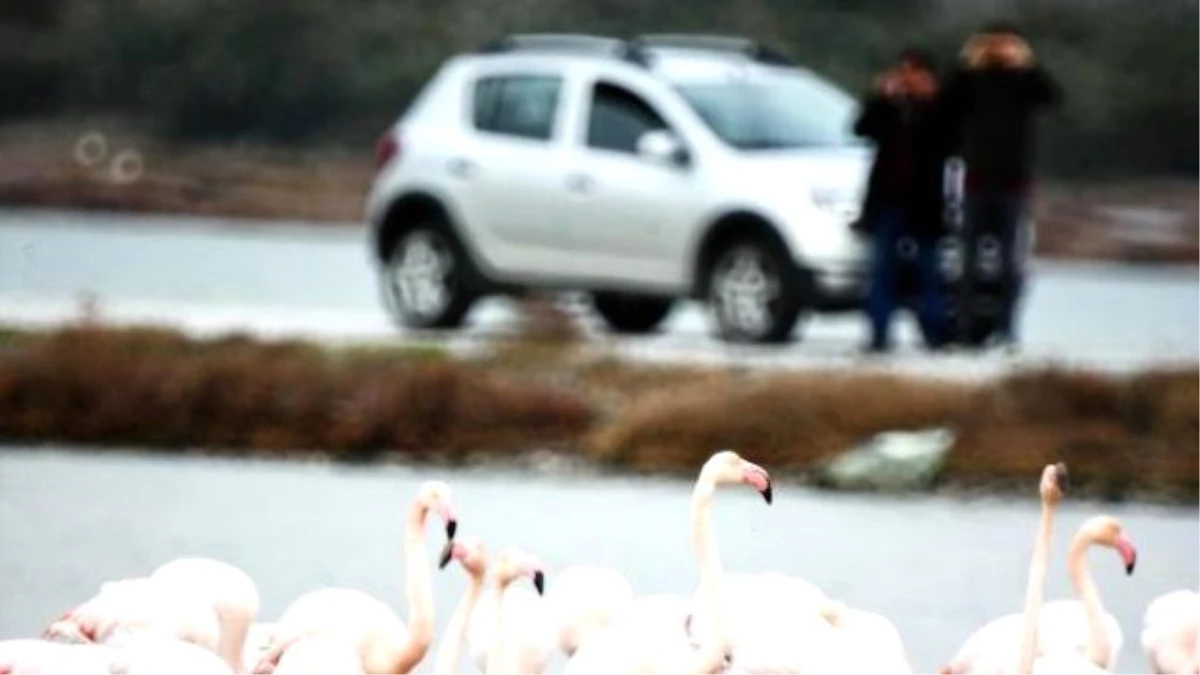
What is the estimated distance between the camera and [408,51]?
129 ft

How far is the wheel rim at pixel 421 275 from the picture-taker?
27.4 metres

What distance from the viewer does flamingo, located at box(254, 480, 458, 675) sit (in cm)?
1402

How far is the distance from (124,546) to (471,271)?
8.01 meters

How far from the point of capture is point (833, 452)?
70.3ft

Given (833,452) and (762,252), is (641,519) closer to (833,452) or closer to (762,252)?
(833,452)

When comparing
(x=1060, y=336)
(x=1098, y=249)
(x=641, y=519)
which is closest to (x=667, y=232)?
(x=1060, y=336)

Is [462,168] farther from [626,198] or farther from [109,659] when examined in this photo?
[109,659]

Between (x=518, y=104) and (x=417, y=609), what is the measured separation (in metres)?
13.1

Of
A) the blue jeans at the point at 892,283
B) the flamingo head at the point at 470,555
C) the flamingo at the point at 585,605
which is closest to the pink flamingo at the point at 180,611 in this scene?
the flamingo head at the point at 470,555

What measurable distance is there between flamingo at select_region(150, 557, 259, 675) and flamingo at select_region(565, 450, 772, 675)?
3.70 ft

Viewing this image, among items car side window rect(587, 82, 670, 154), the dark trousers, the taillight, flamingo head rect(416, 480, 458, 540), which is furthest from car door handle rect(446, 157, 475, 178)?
flamingo head rect(416, 480, 458, 540)

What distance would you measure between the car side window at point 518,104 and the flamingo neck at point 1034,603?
13.1m

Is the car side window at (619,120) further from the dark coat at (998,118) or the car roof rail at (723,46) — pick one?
the dark coat at (998,118)

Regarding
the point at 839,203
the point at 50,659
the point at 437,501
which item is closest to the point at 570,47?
the point at 839,203
